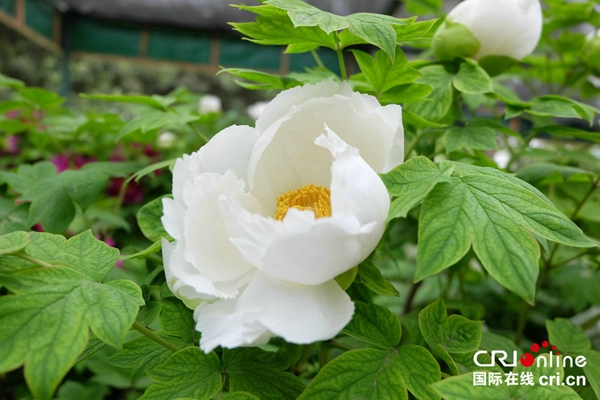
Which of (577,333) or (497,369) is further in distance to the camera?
(577,333)

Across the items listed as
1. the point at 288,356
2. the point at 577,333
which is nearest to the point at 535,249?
the point at 288,356

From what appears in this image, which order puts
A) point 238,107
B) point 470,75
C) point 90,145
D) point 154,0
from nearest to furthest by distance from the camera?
point 470,75
point 90,145
point 154,0
point 238,107

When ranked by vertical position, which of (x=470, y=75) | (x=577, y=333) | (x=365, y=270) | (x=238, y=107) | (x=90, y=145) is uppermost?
(x=470, y=75)

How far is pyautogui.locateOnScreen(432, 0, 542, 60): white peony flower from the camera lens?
59 cm

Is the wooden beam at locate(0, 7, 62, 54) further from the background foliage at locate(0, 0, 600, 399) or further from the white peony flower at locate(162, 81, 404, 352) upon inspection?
the white peony flower at locate(162, 81, 404, 352)

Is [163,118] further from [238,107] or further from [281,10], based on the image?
[238,107]

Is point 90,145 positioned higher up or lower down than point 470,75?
lower down

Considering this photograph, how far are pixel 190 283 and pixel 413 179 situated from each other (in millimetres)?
194

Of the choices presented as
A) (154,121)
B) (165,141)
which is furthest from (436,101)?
(165,141)

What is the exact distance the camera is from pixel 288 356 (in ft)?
1.40

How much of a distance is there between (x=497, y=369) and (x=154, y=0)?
15.2 feet

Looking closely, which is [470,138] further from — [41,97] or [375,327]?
[41,97]

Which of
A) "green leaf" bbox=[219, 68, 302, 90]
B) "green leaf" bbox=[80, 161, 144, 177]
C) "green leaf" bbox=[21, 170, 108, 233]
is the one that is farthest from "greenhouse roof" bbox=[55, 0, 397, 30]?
"green leaf" bbox=[219, 68, 302, 90]

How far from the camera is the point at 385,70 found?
19.8 inches
